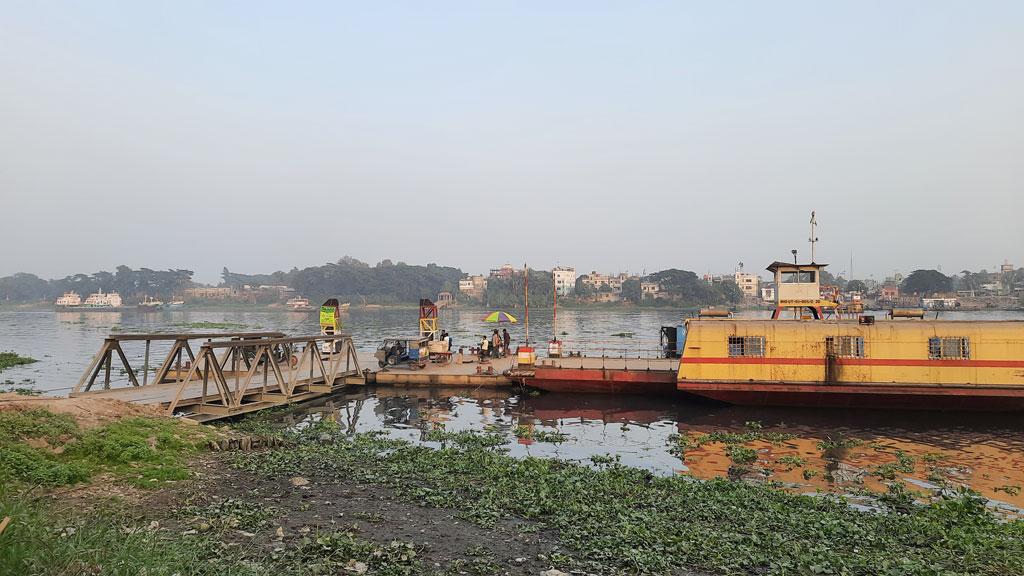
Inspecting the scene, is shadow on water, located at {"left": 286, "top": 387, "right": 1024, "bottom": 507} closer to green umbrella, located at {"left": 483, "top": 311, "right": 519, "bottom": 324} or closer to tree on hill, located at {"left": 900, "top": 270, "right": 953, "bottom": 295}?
green umbrella, located at {"left": 483, "top": 311, "right": 519, "bottom": 324}

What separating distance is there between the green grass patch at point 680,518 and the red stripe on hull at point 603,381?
43.2 ft

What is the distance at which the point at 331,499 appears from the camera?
1247 cm

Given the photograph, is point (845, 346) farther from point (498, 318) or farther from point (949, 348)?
point (498, 318)

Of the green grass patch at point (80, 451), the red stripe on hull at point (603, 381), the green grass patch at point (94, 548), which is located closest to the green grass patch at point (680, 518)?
the green grass patch at point (80, 451)

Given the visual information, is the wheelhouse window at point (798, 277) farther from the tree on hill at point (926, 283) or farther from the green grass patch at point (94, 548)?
the tree on hill at point (926, 283)

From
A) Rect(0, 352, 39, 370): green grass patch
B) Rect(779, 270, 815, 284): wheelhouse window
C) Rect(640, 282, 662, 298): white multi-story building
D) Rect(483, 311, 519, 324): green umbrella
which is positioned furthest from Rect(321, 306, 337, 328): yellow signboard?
Rect(640, 282, 662, 298): white multi-story building

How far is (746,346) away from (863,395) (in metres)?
5.52

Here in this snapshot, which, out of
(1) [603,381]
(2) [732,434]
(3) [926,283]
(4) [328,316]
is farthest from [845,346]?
(3) [926,283]

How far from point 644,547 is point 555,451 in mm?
9728

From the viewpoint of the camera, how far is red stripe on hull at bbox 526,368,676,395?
29.3m

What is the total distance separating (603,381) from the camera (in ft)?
98.2

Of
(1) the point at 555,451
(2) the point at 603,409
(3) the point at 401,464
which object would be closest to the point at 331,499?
(3) the point at 401,464

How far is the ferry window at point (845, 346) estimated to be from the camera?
26.2 metres

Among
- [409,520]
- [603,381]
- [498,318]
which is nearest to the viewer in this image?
[409,520]
